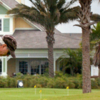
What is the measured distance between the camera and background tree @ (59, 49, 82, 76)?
27.0 metres

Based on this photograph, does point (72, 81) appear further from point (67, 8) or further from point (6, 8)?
point (6, 8)

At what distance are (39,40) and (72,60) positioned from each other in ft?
13.3

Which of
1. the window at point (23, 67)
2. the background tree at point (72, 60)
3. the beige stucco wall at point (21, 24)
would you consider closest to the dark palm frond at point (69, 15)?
the background tree at point (72, 60)

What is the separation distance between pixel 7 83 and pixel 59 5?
23.2 ft

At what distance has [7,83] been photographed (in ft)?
75.0

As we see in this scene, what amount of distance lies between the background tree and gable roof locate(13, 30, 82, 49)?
114 centimetres

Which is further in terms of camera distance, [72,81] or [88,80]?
[72,81]

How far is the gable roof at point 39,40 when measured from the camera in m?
28.7

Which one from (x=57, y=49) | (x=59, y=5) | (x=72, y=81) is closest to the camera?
(x=72, y=81)

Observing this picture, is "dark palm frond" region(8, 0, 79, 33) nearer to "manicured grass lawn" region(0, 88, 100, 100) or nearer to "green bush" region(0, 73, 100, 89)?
"green bush" region(0, 73, 100, 89)

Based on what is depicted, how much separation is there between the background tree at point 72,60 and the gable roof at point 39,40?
3.75 ft

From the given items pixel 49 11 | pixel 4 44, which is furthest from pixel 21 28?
pixel 4 44

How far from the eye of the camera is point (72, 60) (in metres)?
27.4

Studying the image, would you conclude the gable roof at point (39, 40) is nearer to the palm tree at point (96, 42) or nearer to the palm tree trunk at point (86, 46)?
the palm tree at point (96, 42)
